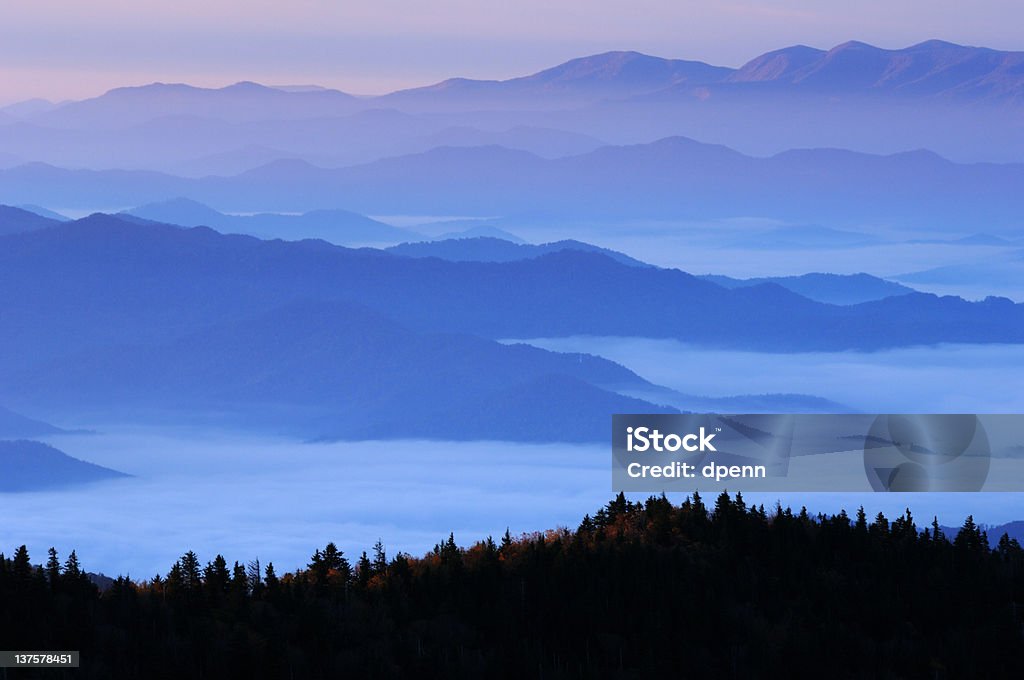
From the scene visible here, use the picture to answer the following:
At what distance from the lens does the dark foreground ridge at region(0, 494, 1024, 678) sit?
4925 cm

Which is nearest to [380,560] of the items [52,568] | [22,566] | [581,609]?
[581,609]

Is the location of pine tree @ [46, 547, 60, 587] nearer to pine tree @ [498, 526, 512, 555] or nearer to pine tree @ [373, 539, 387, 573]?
pine tree @ [373, 539, 387, 573]

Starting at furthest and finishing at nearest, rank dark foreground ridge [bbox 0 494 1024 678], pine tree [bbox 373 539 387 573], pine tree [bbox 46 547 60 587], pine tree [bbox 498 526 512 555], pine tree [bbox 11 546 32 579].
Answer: pine tree [bbox 498 526 512 555]
pine tree [bbox 373 539 387 573]
pine tree [bbox 46 547 60 587]
pine tree [bbox 11 546 32 579]
dark foreground ridge [bbox 0 494 1024 678]

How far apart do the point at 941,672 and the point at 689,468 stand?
76.9ft

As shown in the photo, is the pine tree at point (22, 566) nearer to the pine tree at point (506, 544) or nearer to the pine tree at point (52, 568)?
the pine tree at point (52, 568)

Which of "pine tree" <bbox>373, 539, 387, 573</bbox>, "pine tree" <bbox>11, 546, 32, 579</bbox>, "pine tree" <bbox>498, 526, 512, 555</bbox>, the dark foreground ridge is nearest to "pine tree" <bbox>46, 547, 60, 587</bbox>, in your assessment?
the dark foreground ridge

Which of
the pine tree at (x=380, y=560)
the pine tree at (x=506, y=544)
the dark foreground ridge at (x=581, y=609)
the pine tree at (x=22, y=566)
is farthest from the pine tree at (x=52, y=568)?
the pine tree at (x=506, y=544)

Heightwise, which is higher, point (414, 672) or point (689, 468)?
point (689, 468)

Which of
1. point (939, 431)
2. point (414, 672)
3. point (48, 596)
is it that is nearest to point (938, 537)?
point (414, 672)

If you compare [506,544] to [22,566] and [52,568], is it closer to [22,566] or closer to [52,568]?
[52,568]

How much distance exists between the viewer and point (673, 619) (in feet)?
175

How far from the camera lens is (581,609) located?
175 feet

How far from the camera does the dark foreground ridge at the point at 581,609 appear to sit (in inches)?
1939

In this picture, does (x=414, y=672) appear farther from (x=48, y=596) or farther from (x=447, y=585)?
(x=48, y=596)
